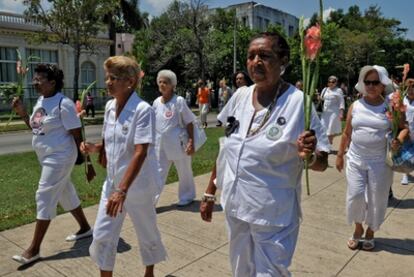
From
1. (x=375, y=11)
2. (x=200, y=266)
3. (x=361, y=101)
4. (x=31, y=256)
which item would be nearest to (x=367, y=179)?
(x=361, y=101)

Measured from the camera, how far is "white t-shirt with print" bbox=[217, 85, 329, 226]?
2502 mm

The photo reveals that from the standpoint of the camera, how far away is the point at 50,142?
14.0 ft

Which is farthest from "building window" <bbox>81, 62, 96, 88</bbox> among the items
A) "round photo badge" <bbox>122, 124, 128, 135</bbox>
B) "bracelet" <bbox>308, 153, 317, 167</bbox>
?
"bracelet" <bbox>308, 153, 317, 167</bbox>

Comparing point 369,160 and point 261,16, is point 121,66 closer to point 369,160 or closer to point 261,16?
point 369,160

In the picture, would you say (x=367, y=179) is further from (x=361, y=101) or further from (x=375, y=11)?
(x=375, y=11)

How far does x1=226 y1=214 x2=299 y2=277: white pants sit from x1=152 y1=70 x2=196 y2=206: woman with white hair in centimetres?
314

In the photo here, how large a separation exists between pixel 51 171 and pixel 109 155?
118 cm

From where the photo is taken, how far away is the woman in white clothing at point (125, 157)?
10.6 ft

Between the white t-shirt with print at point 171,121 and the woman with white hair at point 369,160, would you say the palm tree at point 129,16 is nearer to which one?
the white t-shirt with print at point 171,121

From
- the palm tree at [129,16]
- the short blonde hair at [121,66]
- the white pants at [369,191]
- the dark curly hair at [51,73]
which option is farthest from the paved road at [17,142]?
the palm tree at [129,16]

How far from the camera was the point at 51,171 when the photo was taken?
425 cm

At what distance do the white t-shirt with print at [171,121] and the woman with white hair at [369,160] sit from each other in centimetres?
223

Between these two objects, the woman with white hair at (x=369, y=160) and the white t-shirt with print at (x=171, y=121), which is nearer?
the woman with white hair at (x=369, y=160)

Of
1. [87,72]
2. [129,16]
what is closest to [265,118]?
[87,72]
